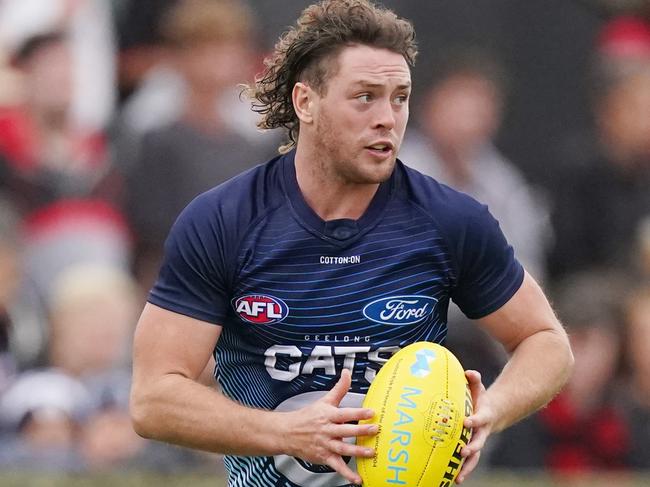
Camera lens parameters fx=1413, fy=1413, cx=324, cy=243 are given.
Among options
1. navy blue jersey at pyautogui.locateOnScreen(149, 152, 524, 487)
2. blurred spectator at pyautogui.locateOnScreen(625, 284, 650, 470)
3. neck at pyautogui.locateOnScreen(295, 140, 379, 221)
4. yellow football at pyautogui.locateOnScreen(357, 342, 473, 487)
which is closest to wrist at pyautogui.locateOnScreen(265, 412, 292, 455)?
yellow football at pyautogui.locateOnScreen(357, 342, 473, 487)

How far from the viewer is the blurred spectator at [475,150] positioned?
376 inches

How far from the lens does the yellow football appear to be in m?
4.45

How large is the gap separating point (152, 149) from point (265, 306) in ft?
14.4

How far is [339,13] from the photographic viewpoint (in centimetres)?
492

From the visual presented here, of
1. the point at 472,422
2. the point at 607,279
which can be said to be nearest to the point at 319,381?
the point at 472,422

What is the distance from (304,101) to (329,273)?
620mm

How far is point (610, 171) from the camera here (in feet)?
32.5

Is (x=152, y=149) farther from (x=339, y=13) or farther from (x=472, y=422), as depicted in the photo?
(x=472, y=422)

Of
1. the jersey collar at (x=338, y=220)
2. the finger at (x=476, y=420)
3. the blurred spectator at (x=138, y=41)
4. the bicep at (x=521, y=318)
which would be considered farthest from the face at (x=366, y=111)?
the blurred spectator at (x=138, y=41)

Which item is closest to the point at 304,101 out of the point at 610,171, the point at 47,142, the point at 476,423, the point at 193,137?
the point at 476,423

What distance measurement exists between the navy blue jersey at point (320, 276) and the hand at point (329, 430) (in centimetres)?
39

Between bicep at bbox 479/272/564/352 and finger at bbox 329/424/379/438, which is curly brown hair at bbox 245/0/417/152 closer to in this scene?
bicep at bbox 479/272/564/352

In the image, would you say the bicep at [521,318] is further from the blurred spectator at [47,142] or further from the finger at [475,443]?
the blurred spectator at [47,142]

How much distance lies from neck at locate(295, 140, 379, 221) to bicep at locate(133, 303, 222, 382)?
1.86ft
